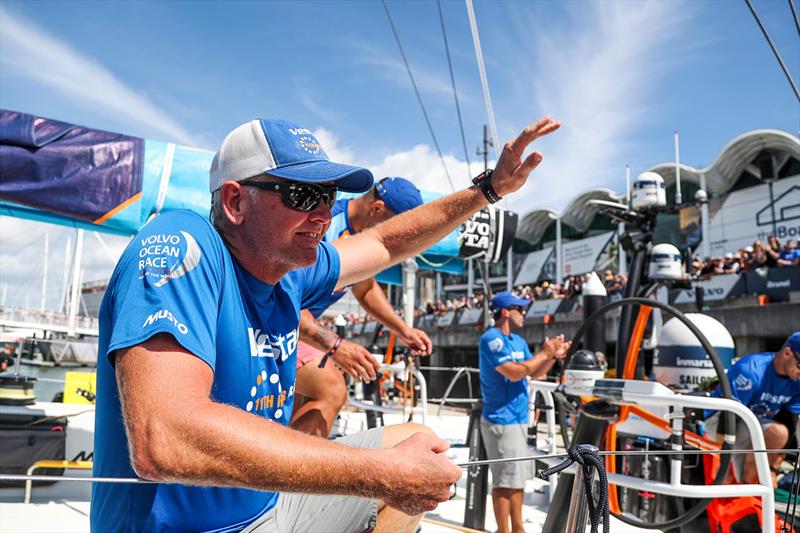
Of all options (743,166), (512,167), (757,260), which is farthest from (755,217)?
(512,167)

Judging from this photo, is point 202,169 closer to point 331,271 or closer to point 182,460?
point 331,271

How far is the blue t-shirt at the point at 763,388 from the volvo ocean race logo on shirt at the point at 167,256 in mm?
4628

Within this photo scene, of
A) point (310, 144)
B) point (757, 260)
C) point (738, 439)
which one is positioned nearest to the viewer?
point (310, 144)

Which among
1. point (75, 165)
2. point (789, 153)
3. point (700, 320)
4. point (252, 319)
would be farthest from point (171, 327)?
point (789, 153)

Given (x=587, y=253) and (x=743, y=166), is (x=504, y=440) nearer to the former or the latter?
(x=743, y=166)

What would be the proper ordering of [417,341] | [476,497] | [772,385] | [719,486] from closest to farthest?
[719,486] < [417,341] < [476,497] < [772,385]

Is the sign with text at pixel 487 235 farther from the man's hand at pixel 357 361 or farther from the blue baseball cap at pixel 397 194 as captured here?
the man's hand at pixel 357 361

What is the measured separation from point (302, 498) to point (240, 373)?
0.45m

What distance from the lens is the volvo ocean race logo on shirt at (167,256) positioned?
1.14 metres

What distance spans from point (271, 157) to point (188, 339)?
53cm

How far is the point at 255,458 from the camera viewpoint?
3.39 feet

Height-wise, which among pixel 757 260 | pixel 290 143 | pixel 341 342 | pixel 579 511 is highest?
pixel 757 260

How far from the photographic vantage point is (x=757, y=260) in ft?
54.3

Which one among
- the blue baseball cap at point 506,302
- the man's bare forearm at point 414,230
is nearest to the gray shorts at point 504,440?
the blue baseball cap at point 506,302
